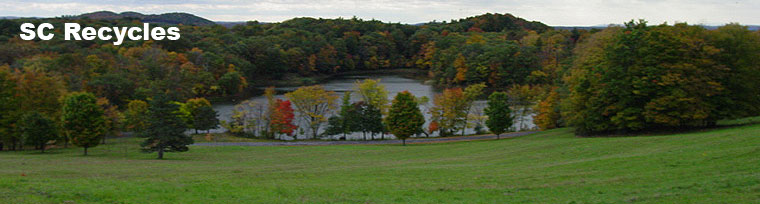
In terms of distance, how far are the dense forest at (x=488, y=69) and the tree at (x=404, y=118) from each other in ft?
42.3

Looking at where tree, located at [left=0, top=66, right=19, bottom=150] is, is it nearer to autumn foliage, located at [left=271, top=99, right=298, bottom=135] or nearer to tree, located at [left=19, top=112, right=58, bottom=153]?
tree, located at [left=19, top=112, right=58, bottom=153]

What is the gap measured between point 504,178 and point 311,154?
21889 mm

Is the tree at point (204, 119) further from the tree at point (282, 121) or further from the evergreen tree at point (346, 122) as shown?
the evergreen tree at point (346, 122)

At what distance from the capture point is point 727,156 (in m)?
19.9

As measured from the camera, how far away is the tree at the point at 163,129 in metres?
37.1

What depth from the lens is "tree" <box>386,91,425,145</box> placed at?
51.2m

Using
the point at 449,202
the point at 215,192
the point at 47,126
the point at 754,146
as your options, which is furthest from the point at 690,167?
the point at 47,126

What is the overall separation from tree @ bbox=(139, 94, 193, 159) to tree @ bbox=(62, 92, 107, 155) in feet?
16.2

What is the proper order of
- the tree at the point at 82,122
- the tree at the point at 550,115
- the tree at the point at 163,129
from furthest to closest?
the tree at the point at 550,115 → the tree at the point at 82,122 → the tree at the point at 163,129

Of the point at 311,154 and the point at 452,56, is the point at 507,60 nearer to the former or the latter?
the point at 452,56

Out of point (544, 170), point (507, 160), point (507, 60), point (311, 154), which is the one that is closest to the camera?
point (544, 170)

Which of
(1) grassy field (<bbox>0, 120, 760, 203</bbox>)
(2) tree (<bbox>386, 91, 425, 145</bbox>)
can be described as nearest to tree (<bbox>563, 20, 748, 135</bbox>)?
(1) grassy field (<bbox>0, 120, 760, 203</bbox>)

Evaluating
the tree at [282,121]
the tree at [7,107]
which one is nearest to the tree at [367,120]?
the tree at [282,121]

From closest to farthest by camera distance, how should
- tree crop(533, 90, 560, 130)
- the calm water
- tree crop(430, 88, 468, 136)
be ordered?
tree crop(533, 90, 560, 130) → tree crop(430, 88, 468, 136) → the calm water
